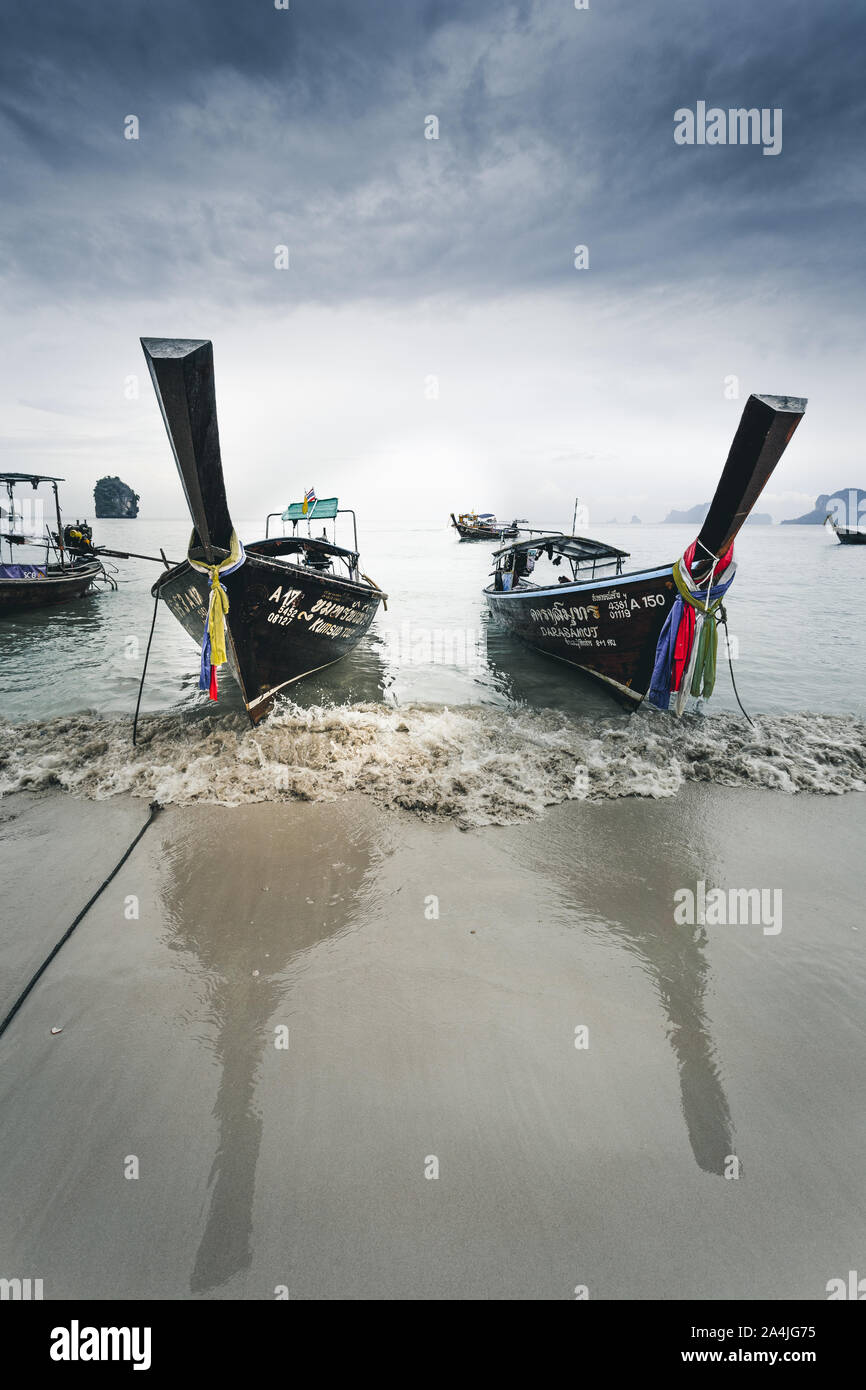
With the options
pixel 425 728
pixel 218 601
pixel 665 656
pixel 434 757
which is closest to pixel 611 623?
pixel 665 656

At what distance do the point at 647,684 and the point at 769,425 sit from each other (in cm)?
407

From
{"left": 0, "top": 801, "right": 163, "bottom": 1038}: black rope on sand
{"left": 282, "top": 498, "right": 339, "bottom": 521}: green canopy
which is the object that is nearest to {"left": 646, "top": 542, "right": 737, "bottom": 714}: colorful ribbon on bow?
{"left": 0, "top": 801, "right": 163, "bottom": 1038}: black rope on sand

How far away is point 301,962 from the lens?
12.3 ft

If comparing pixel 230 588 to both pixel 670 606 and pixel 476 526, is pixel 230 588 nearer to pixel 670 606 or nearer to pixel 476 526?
pixel 670 606

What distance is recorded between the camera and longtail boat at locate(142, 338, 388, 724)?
175 inches

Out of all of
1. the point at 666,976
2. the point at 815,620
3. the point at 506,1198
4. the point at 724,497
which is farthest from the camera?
the point at 815,620

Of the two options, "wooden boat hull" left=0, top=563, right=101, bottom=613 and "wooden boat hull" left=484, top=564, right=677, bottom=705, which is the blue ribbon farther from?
"wooden boat hull" left=0, top=563, right=101, bottom=613

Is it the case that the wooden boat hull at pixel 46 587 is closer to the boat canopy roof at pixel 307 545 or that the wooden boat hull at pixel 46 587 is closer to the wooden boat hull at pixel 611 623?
the boat canopy roof at pixel 307 545

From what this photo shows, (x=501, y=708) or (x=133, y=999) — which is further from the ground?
(x=501, y=708)

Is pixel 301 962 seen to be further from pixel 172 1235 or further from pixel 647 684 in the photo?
pixel 647 684

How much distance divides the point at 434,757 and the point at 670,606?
4.22 meters

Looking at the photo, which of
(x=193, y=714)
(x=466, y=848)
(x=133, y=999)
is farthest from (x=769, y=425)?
Answer: (x=193, y=714)

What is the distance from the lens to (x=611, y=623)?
8898 millimetres

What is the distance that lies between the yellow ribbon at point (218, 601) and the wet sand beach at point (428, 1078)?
2524 millimetres
